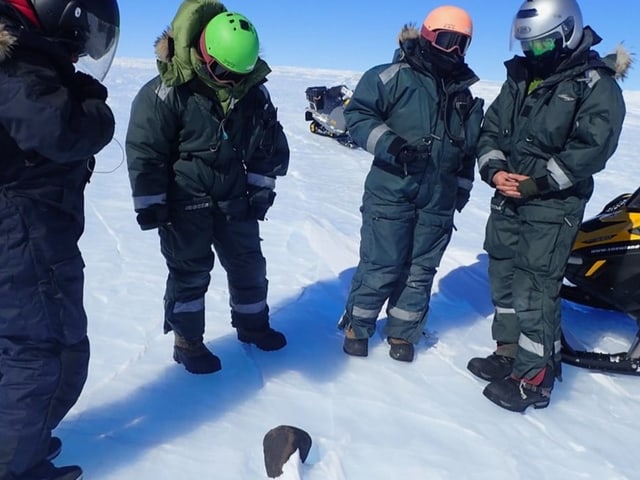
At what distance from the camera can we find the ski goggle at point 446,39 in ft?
9.23

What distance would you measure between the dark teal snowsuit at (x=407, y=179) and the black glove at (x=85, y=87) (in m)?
1.43

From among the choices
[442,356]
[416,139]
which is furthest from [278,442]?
[416,139]

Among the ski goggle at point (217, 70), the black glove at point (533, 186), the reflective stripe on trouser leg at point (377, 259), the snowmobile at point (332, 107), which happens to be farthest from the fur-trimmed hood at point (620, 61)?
the snowmobile at point (332, 107)

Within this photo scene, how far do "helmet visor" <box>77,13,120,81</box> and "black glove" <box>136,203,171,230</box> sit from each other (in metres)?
0.67

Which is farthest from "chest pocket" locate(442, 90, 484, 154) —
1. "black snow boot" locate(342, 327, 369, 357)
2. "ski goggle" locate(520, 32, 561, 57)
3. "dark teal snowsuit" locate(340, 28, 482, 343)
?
"black snow boot" locate(342, 327, 369, 357)

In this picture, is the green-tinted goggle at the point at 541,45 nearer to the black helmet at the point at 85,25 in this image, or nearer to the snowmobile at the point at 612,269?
the snowmobile at the point at 612,269

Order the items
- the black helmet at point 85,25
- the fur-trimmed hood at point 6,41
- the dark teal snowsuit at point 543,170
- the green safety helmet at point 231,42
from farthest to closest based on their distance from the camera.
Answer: the dark teal snowsuit at point 543,170
the green safety helmet at point 231,42
the black helmet at point 85,25
the fur-trimmed hood at point 6,41

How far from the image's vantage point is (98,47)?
6.30 feet

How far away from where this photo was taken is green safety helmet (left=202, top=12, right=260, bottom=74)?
2.34 meters

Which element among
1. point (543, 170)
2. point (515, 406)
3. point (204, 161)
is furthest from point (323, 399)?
point (543, 170)

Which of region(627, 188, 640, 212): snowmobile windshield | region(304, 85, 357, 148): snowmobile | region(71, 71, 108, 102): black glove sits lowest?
region(304, 85, 357, 148): snowmobile

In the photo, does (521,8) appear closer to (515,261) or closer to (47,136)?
(515,261)

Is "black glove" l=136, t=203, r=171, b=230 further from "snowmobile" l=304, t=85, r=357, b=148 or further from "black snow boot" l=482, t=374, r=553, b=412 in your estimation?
"snowmobile" l=304, t=85, r=357, b=148

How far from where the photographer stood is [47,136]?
1.68 metres
